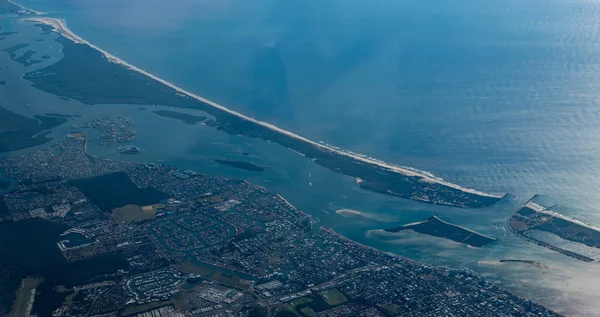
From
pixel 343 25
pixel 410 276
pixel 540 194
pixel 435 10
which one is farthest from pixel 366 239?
pixel 435 10

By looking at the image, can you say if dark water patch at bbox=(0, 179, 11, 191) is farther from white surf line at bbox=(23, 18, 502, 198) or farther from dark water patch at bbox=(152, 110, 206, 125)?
white surf line at bbox=(23, 18, 502, 198)

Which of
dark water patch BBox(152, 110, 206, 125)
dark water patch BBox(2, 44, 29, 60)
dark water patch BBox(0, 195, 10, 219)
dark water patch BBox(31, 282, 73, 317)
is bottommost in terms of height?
dark water patch BBox(0, 195, 10, 219)

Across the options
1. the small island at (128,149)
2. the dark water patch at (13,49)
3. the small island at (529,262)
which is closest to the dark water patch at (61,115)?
the small island at (128,149)

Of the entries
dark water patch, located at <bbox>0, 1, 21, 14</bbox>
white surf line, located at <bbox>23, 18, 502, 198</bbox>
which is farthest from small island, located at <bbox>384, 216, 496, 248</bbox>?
dark water patch, located at <bbox>0, 1, 21, 14</bbox>

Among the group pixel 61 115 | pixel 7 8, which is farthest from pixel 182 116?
pixel 7 8

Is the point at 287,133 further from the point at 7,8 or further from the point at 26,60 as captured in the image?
the point at 7,8

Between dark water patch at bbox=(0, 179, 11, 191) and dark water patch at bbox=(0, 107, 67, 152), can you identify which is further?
dark water patch at bbox=(0, 107, 67, 152)
